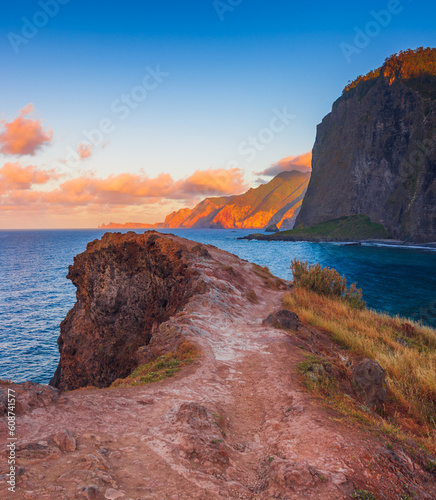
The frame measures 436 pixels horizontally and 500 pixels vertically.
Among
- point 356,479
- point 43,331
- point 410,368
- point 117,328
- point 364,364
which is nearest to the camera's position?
point 356,479

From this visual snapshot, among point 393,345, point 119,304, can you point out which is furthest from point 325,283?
point 119,304

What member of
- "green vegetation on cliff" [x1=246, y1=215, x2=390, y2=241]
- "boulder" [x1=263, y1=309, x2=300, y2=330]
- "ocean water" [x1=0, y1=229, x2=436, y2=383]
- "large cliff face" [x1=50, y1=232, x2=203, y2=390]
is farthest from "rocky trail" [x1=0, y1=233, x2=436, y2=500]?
"green vegetation on cliff" [x1=246, y1=215, x2=390, y2=241]

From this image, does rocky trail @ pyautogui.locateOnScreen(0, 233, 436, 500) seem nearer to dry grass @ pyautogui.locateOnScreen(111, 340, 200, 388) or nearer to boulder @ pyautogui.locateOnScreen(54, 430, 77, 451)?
boulder @ pyautogui.locateOnScreen(54, 430, 77, 451)

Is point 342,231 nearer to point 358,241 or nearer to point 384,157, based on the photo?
point 358,241

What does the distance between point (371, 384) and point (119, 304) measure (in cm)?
1457

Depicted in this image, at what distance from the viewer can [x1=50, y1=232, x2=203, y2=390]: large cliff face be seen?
1705 cm

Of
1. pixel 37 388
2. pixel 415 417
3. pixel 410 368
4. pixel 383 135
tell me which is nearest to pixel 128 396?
pixel 37 388

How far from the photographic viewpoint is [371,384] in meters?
7.37

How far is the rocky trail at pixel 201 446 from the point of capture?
342 centimetres

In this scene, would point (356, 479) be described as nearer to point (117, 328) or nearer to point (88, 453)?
point (88, 453)

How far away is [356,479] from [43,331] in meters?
29.7

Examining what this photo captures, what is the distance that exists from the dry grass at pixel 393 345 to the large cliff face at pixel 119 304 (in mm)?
6634

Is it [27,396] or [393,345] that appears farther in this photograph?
[393,345]

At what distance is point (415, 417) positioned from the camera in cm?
709
